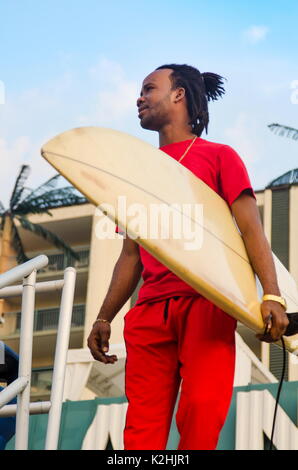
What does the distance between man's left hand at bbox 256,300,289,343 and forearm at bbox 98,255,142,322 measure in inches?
27.7

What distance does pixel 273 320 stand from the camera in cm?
297

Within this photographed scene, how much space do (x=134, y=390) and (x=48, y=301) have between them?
33198 millimetres

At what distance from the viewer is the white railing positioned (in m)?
2.76

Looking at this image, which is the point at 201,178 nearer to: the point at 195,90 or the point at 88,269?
the point at 195,90

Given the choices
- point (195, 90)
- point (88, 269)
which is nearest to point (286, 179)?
point (88, 269)

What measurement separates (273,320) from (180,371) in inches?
14.6

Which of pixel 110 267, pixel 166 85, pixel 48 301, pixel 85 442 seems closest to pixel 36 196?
pixel 110 267

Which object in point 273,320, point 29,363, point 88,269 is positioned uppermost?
point 273,320

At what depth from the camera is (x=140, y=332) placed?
127 inches

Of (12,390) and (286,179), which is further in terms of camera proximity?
(286,179)

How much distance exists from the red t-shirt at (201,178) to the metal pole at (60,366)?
0.40 meters

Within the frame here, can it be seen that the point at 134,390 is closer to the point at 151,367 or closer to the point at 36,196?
the point at 151,367

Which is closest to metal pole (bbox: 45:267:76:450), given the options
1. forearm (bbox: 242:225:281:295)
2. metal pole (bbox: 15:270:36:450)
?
metal pole (bbox: 15:270:36:450)

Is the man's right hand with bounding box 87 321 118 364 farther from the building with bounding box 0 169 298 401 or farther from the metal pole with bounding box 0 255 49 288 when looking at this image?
the building with bounding box 0 169 298 401
